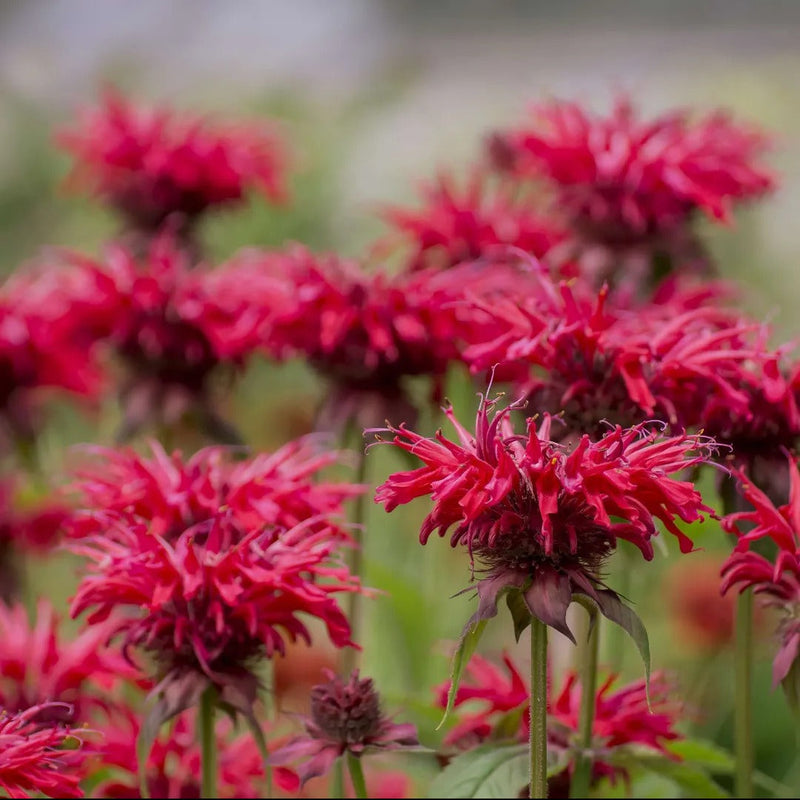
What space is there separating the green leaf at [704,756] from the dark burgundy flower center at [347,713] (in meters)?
0.27

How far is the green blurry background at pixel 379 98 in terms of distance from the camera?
75.6 inches

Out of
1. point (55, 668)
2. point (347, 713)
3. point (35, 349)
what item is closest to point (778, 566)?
point (347, 713)

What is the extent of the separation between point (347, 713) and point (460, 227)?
0.64 m

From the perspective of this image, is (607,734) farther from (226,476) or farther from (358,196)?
(358,196)

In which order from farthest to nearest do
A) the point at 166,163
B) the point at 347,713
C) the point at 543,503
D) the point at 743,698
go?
the point at 166,163 → the point at 743,698 → the point at 347,713 → the point at 543,503

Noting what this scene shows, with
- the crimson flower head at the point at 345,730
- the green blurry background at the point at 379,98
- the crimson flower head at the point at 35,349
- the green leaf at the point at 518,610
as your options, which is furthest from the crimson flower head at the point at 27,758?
the green blurry background at the point at 379,98

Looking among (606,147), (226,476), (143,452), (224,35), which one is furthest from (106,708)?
(224,35)

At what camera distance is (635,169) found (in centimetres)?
123

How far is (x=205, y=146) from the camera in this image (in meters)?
1.54

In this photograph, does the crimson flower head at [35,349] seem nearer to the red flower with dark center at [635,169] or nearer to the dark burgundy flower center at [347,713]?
the red flower with dark center at [635,169]

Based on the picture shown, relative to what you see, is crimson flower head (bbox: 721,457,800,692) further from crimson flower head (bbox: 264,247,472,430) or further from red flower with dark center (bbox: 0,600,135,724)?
red flower with dark center (bbox: 0,600,135,724)

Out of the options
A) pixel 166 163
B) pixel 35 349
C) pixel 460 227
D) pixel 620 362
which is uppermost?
pixel 166 163

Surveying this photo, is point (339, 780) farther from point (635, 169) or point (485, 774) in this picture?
point (635, 169)

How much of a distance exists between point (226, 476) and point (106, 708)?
19 cm
